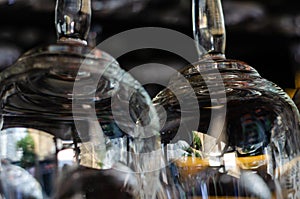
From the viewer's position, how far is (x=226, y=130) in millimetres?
345

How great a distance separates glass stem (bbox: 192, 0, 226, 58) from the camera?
0.35 meters

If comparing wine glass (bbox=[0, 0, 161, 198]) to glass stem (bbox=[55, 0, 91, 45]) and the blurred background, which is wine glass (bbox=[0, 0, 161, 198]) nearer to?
glass stem (bbox=[55, 0, 91, 45])

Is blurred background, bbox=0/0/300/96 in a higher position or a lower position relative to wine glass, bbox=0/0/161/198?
higher

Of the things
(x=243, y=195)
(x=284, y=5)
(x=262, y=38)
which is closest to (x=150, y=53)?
(x=262, y=38)

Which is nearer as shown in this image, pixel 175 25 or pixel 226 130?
pixel 226 130

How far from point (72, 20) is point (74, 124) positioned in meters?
0.06

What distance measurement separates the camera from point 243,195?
0.35 metres

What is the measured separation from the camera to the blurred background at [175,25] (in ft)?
5.58

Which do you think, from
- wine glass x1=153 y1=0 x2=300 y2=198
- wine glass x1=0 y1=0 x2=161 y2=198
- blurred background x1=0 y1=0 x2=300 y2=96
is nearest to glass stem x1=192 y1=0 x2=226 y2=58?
wine glass x1=153 y1=0 x2=300 y2=198

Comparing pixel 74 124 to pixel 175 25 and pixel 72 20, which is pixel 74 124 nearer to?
pixel 72 20

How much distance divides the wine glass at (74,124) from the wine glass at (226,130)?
0.05m

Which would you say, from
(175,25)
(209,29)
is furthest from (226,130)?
(175,25)

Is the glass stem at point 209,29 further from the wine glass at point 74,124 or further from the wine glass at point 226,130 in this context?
the wine glass at point 74,124

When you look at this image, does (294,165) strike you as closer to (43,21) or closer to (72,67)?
(72,67)
